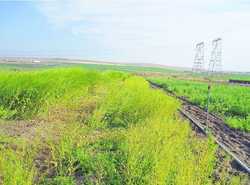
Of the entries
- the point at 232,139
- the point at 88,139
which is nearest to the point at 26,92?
the point at 88,139

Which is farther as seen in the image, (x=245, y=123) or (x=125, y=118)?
(x=245, y=123)

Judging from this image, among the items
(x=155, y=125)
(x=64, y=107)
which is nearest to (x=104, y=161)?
(x=155, y=125)

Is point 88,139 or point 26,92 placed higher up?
point 26,92

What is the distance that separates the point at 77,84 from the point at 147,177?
986 centimetres

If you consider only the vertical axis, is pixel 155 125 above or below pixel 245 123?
above

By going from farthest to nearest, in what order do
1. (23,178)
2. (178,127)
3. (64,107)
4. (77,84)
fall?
(77,84) → (64,107) → (178,127) → (23,178)

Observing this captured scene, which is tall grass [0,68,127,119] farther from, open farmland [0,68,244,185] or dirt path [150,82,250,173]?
dirt path [150,82,250,173]

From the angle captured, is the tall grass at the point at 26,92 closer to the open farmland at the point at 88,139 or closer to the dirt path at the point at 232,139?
the open farmland at the point at 88,139

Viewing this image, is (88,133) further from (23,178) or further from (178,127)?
(23,178)

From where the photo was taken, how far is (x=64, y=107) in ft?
44.1

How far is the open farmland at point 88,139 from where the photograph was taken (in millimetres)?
5395

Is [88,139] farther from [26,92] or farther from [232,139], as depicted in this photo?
[232,139]

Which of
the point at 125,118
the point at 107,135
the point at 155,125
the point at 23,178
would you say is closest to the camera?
the point at 23,178

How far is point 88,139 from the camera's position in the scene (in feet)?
28.9
